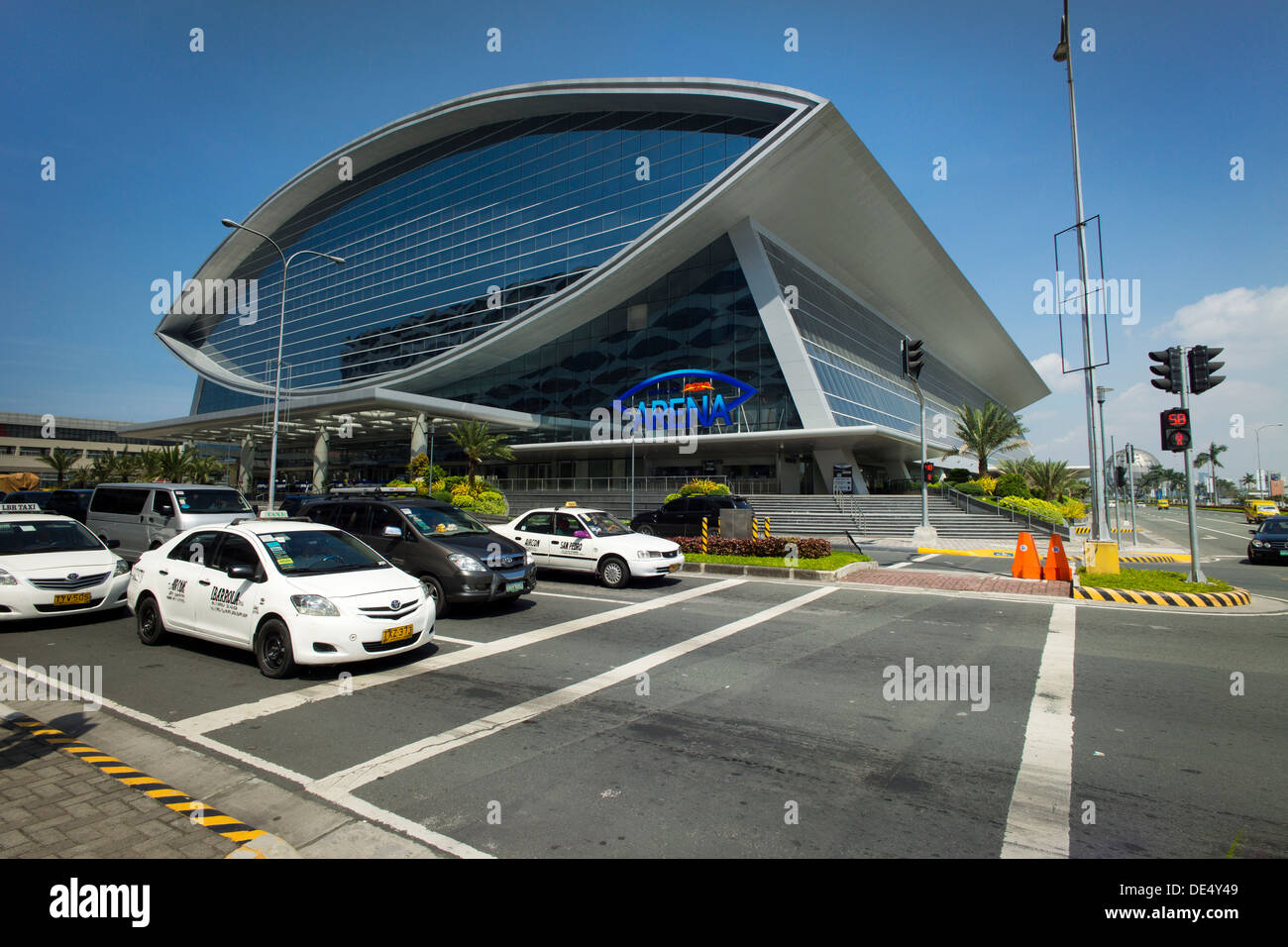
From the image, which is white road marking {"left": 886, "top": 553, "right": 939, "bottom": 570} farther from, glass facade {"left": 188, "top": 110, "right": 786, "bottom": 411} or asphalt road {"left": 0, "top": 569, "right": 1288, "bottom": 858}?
glass facade {"left": 188, "top": 110, "right": 786, "bottom": 411}

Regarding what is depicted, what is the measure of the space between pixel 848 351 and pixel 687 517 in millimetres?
25189

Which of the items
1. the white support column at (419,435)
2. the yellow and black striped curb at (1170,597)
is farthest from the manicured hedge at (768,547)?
the white support column at (419,435)

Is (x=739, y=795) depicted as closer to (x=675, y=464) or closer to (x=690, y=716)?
(x=690, y=716)

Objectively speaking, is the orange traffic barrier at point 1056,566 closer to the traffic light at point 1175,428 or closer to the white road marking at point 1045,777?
the traffic light at point 1175,428

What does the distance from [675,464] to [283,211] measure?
5522cm

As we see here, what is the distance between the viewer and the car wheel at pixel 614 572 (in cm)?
1308

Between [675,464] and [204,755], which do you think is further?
[675,464]

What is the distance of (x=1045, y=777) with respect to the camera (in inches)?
177

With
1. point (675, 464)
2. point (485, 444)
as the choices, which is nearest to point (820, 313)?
point (675, 464)

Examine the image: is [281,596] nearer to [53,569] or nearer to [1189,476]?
[53,569]

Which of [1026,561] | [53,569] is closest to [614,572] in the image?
[53,569]

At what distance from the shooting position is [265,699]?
19.9 ft

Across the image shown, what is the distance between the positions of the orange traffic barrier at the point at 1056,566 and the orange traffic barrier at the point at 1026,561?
187mm

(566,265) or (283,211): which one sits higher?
(283,211)
